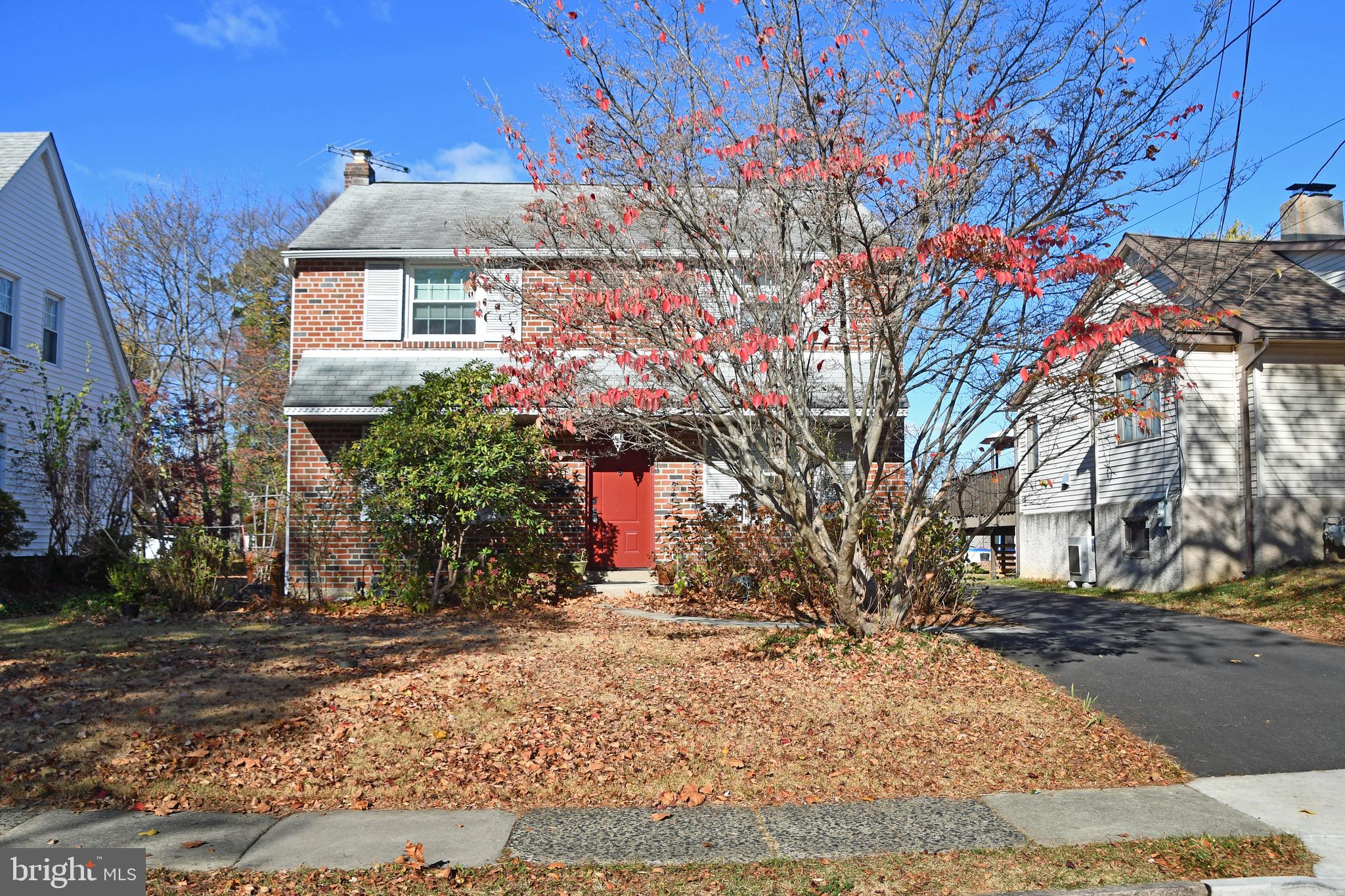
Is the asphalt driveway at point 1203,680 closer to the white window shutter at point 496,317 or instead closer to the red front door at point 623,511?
the red front door at point 623,511

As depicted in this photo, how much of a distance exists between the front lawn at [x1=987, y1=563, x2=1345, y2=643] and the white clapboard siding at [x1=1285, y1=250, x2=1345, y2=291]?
18.0 feet

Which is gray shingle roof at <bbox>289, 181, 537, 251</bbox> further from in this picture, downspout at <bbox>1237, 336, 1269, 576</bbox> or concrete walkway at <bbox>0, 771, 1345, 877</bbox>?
downspout at <bbox>1237, 336, 1269, 576</bbox>

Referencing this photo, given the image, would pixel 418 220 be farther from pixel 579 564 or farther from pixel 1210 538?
pixel 1210 538

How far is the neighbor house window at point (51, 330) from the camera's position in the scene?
61.6ft

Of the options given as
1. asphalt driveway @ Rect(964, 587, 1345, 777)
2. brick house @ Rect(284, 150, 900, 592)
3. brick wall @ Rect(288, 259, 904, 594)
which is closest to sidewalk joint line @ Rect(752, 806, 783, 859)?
asphalt driveway @ Rect(964, 587, 1345, 777)

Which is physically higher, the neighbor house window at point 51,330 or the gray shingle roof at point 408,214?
the gray shingle roof at point 408,214

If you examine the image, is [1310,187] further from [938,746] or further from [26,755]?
[26,755]

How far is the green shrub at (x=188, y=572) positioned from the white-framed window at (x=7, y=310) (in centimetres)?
777

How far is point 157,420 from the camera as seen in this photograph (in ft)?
50.8

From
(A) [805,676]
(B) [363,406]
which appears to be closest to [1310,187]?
(A) [805,676]

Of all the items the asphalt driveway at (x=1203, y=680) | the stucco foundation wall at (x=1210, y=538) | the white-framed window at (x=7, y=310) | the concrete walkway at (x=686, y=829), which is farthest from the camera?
the white-framed window at (x=7, y=310)

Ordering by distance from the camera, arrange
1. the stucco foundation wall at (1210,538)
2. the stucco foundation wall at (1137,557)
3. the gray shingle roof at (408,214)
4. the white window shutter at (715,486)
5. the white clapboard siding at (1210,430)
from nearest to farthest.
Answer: the white window shutter at (715,486) → the gray shingle roof at (408,214) → the stucco foundation wall at (1210,538) → the white clapboard siding at (1210,430) → the stucco foundation wall at (1137,557)

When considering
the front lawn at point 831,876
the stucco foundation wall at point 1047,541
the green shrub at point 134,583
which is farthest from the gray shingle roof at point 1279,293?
the green shrub at point 134,583

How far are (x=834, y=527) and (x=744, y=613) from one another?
225cm
